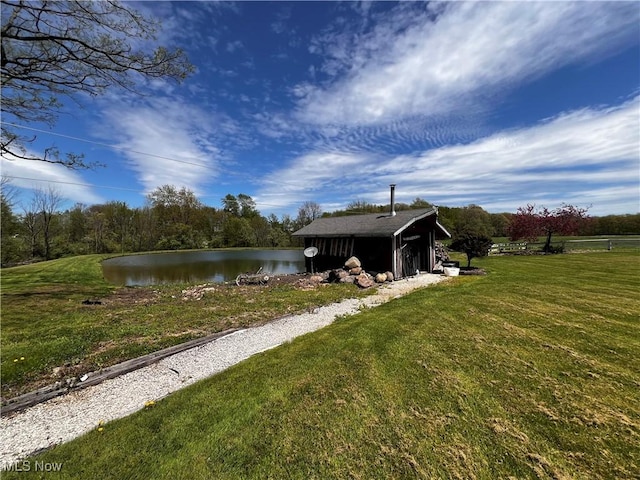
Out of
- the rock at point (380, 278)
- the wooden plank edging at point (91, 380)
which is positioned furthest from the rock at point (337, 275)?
the wooden plank edging at point (91, 380)

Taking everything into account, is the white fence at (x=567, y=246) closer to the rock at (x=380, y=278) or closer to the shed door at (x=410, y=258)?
the shed door at (x=410, y=258)

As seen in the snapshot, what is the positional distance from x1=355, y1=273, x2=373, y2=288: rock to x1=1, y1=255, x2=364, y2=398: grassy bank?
16.1 inches

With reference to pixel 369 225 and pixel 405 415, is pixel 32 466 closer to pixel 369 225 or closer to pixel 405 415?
pixel 405 415

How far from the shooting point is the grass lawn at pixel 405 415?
2.57m

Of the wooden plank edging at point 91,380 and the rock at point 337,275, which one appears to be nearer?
the wooden plank edging at point 91,380

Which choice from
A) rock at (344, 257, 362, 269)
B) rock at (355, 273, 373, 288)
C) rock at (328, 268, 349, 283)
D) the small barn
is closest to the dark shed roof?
the small barn

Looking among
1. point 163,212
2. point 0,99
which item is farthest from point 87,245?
point 0,99

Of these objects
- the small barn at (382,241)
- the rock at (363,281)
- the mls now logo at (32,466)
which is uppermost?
the small barn at (382,241)

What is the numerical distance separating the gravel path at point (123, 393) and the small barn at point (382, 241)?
8.03m

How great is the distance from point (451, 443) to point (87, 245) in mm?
54668

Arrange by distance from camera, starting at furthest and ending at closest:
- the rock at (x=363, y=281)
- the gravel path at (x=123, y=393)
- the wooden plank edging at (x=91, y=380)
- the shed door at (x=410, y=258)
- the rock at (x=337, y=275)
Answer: the shed door at (x=410, y=258)
the rock at (x=337, y=275)
the rock at (x=363, y=281)
the wooden plank edging at (x=91, y=380)
the gravel path at (x=123, y=393)

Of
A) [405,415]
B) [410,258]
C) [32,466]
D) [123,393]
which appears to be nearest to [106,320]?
[123,393]

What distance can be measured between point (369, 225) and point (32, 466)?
13.9 m

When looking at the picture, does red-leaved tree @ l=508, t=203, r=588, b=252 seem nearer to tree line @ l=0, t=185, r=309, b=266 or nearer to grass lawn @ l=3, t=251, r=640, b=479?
grass lawn @ l=3, t=251, r=640, b=479
